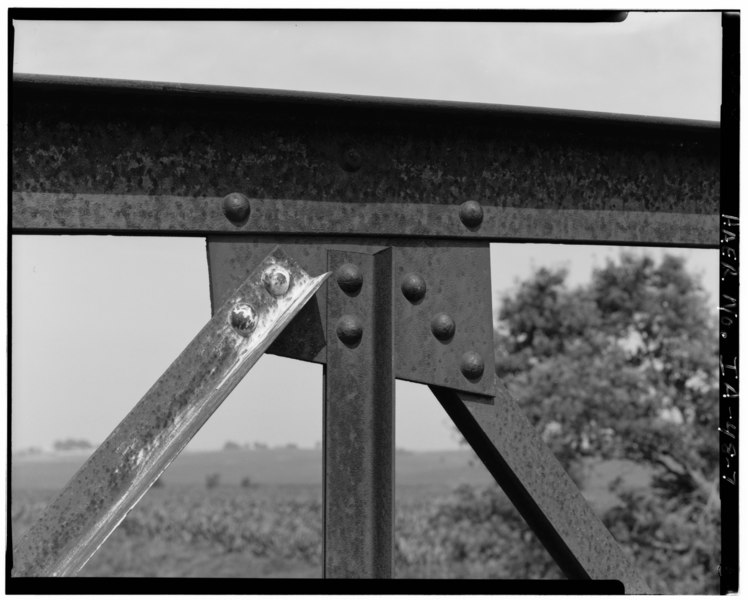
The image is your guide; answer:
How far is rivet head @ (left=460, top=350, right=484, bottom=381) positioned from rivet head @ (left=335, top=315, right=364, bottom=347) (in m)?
0.27

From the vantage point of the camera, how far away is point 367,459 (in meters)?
2.07

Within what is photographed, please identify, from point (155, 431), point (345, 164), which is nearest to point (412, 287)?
point (345, 164)

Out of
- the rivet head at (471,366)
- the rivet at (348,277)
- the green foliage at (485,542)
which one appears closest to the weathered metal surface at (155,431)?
the rivet at (348,277)

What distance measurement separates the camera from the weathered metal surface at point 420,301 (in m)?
2.05

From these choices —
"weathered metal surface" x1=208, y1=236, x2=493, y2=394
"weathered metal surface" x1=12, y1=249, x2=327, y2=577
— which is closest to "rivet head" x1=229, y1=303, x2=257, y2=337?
"weathered metal surface" x1=12, y1=249, x2=327, y2=577

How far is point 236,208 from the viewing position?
2049 millimetres

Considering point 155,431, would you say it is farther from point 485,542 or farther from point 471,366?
point 485,542

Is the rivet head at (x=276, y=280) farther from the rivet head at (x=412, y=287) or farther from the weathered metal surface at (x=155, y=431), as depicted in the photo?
the rivet head at (x=412, y=287)

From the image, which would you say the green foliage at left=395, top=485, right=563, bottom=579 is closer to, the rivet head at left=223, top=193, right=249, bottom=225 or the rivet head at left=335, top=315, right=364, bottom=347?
the rivet head at left=335, top=315, right=364, bottom=347

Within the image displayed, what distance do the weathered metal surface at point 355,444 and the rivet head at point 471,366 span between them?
0.62 ft

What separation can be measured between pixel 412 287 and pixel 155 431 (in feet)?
2.15

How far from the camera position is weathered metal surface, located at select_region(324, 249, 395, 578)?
2.05m

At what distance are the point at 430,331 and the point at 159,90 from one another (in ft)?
2.58

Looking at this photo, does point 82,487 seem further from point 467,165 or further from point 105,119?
point 467,165
